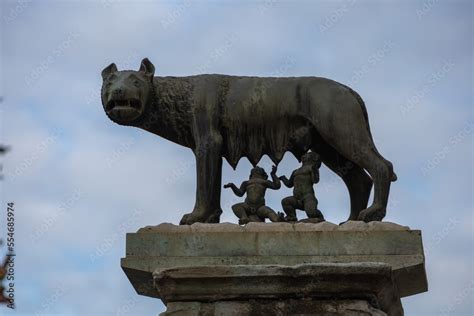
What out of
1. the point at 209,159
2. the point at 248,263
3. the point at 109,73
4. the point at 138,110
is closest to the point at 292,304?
the point at 248,263

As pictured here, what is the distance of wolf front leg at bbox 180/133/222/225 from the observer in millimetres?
8586

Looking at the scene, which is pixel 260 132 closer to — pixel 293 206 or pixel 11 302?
pixel 293 206

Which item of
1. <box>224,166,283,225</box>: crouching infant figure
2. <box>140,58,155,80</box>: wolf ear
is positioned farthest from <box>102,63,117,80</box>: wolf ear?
<box>224,166,283,225</box>: crouching infant figure

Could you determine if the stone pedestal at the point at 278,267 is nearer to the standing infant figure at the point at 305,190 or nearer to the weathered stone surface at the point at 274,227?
the weathered stone surface at the point at 274,227

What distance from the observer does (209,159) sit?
8.70 m

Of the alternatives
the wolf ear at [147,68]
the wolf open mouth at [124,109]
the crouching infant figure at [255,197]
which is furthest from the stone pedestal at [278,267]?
the wolf ear at [147,68]

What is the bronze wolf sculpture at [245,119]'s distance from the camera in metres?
8.70

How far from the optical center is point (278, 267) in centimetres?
745

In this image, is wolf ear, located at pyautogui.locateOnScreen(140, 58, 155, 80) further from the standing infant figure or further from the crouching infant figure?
the standing infant figure

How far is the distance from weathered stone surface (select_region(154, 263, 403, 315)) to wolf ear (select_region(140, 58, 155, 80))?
8.09 feet

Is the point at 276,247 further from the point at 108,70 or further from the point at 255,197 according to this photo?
the point at 108,70

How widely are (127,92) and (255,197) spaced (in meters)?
1.75

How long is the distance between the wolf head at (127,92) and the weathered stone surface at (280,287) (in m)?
2.00

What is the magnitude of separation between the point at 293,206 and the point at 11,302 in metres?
3.48
